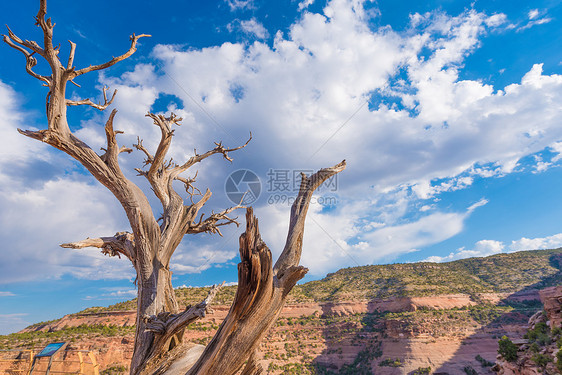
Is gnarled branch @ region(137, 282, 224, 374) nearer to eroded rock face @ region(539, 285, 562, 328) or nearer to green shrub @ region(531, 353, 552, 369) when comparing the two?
green shrub @ region(531, 353, 552, 369)

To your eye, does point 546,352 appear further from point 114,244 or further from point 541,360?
point 114,244

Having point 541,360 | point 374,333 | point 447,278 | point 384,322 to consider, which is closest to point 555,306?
point 541,360

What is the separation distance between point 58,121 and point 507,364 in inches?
1355

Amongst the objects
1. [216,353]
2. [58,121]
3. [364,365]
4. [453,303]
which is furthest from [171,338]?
[453,303]

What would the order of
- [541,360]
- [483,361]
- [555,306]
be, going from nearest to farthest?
[541,360], [555,306], [483,361]

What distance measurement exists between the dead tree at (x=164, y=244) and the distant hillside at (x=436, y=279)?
5219 cm

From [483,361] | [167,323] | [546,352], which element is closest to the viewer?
[167,323]

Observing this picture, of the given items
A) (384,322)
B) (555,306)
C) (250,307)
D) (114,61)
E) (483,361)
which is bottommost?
(483,361)

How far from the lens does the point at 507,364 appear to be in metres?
25.3

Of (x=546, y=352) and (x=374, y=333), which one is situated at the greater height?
(x=374, y=333)

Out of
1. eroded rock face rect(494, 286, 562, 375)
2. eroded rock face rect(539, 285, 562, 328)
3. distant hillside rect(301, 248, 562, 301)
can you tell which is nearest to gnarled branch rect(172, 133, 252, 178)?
eroded rock face rect(494, 286, 562, 375)

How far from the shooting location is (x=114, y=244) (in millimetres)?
4691

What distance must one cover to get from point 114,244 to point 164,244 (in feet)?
2.90

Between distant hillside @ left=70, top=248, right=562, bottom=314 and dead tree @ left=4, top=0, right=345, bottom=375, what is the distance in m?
52.2
